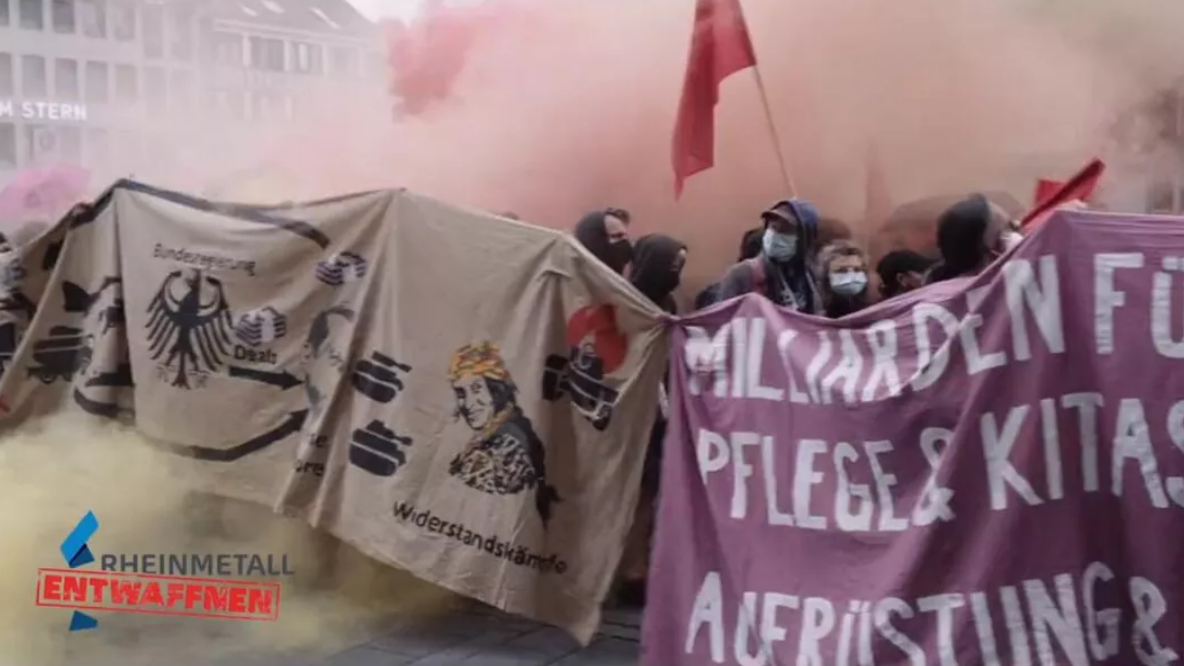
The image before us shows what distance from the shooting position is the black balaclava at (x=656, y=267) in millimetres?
5121

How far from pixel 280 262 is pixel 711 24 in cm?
213

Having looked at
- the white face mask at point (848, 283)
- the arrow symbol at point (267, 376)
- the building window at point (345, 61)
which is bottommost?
the arrow symbol at point (267, 376)

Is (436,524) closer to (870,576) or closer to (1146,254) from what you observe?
(870,576)

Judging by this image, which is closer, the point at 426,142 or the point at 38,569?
the point at 38,569

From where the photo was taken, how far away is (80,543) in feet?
18.3

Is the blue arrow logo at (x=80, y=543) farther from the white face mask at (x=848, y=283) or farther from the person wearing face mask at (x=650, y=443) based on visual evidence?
the white face mask at (x=848, y=283)

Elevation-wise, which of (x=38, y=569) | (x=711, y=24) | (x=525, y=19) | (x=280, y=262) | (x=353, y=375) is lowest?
(x=38, y=569)

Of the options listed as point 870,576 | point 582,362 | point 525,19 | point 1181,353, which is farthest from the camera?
point 525,19

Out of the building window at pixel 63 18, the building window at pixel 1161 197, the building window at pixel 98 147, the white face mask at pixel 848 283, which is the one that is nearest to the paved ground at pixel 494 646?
the white face mask at pixel 848 283

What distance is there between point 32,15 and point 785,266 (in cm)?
1298

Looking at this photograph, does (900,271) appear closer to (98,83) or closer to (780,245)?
(780,245)

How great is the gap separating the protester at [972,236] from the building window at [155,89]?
9.17m

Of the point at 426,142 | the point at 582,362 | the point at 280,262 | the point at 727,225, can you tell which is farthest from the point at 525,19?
the point at 582,362

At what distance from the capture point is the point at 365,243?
5074 mm
